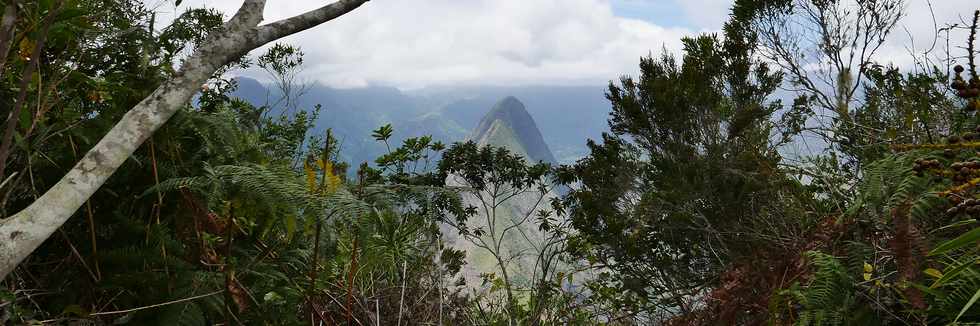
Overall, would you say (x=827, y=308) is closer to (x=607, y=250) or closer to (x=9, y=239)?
(x=9, y=239)

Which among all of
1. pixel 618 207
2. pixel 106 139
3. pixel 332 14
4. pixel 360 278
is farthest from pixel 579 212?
pixel 106 139

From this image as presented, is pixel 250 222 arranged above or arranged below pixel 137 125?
below

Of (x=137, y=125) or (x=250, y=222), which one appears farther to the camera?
(x=250, y=222)

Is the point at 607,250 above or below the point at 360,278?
below

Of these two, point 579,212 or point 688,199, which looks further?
point 579,212

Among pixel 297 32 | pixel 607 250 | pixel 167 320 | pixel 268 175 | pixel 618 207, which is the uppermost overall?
pixel 297 32

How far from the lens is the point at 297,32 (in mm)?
1757

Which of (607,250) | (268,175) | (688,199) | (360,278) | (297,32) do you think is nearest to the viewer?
(268,175)

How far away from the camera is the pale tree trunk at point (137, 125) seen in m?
1.13

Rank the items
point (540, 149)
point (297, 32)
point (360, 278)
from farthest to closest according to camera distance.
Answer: point (540, 149)
point (360, 278)
point (297, 32)

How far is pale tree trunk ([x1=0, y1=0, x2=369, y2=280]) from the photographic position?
1132 millimetres

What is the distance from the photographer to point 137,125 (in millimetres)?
1365

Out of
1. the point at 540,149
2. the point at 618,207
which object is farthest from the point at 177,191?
the point at 540,149

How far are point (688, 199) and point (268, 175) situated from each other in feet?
20.6
